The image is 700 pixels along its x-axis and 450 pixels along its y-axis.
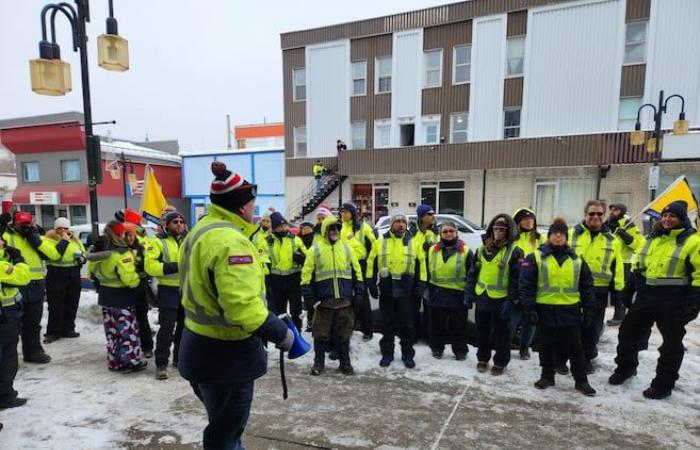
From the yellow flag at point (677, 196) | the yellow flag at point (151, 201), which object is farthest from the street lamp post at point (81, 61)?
the yellow flag at point (677, 196)

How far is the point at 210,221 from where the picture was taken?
2379mm

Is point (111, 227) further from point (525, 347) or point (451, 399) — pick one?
point (525, 347)

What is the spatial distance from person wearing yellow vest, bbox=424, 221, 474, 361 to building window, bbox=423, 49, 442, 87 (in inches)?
637

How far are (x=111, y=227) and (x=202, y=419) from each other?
2584 millimetres

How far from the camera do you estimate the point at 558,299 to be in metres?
4.21

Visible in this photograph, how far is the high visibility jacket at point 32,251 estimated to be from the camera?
538cm

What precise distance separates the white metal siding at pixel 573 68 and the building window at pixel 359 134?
24.7 ft

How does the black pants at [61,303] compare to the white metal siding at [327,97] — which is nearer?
the black pants at [61,303]

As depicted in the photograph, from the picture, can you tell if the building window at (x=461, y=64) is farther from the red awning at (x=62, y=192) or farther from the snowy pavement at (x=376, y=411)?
the red awning at (x=62, y=192)

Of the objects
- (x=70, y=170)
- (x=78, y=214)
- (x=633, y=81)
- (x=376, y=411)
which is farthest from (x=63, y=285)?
(x=70, y=170)

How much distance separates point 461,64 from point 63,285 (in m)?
18.1

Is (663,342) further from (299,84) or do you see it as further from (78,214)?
(78,214)

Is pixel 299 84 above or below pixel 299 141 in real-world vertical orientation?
above

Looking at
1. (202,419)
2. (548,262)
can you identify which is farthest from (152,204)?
(548,262)
